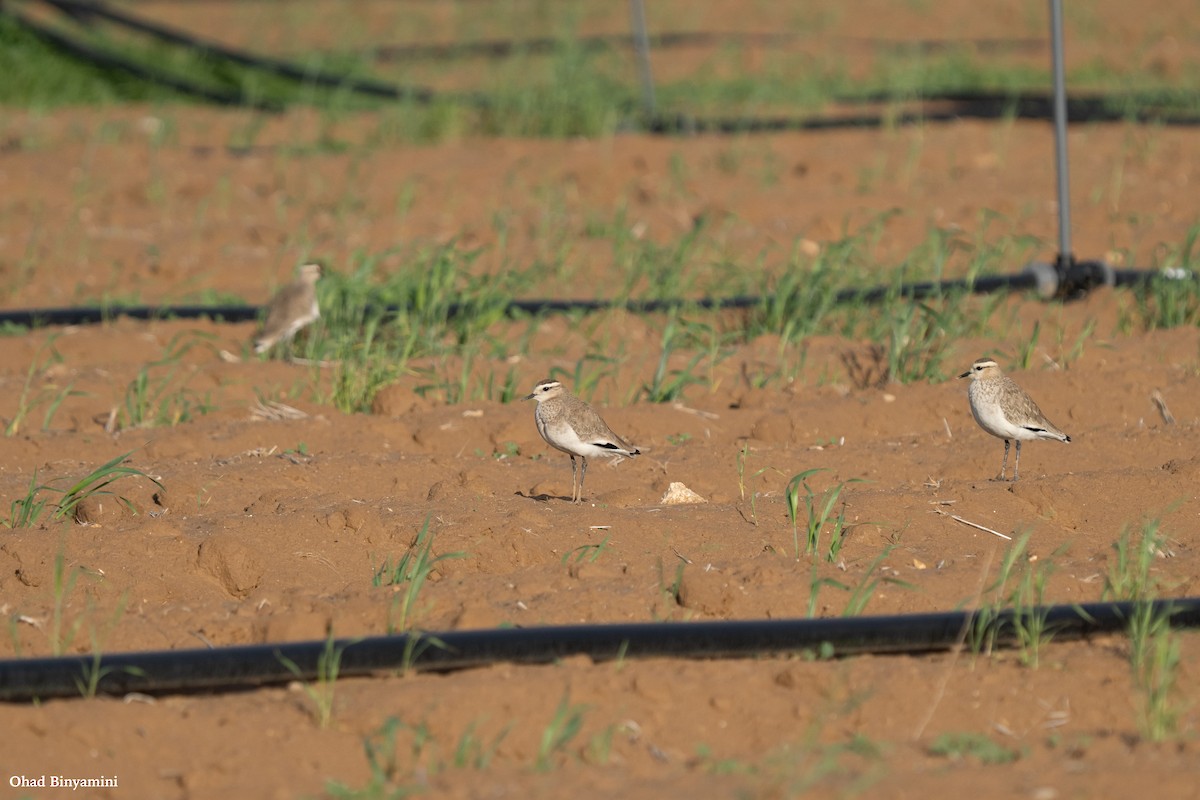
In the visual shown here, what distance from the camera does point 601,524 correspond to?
16.8 feet

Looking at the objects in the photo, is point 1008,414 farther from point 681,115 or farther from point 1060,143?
point 681,115

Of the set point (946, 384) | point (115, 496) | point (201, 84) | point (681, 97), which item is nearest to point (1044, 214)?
point (946, 384)

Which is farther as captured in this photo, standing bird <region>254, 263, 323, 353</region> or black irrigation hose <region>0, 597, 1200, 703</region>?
standing bird <region>254, 263, 323, 353</region>

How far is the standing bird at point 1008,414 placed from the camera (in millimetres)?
5605

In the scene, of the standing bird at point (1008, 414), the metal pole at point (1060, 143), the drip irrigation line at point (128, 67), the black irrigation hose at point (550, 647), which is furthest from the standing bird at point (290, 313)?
the drip irrigation line at point (128, 67)

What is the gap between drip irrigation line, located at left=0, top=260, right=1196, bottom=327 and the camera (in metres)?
8.06

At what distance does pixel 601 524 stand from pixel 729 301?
3221mm

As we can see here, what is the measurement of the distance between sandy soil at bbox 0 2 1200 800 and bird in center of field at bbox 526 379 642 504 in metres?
0.18

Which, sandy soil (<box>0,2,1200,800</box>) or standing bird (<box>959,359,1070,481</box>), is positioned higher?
standing bird (<box>959,359,1070,481</box>)

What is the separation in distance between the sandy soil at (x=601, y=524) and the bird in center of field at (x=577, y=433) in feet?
0.60

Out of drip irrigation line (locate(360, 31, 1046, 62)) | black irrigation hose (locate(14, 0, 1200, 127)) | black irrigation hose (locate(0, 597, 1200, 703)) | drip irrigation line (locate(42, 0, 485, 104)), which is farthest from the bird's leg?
drip irrigation line (locate(360, 31, 1046, 62))

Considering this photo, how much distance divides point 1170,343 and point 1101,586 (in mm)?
3261

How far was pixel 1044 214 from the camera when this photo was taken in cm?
1027

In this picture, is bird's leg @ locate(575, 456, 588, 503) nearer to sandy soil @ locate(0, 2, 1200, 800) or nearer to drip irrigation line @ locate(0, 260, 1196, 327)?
sandy soil @ locate(0, 2, 1200, 800)
